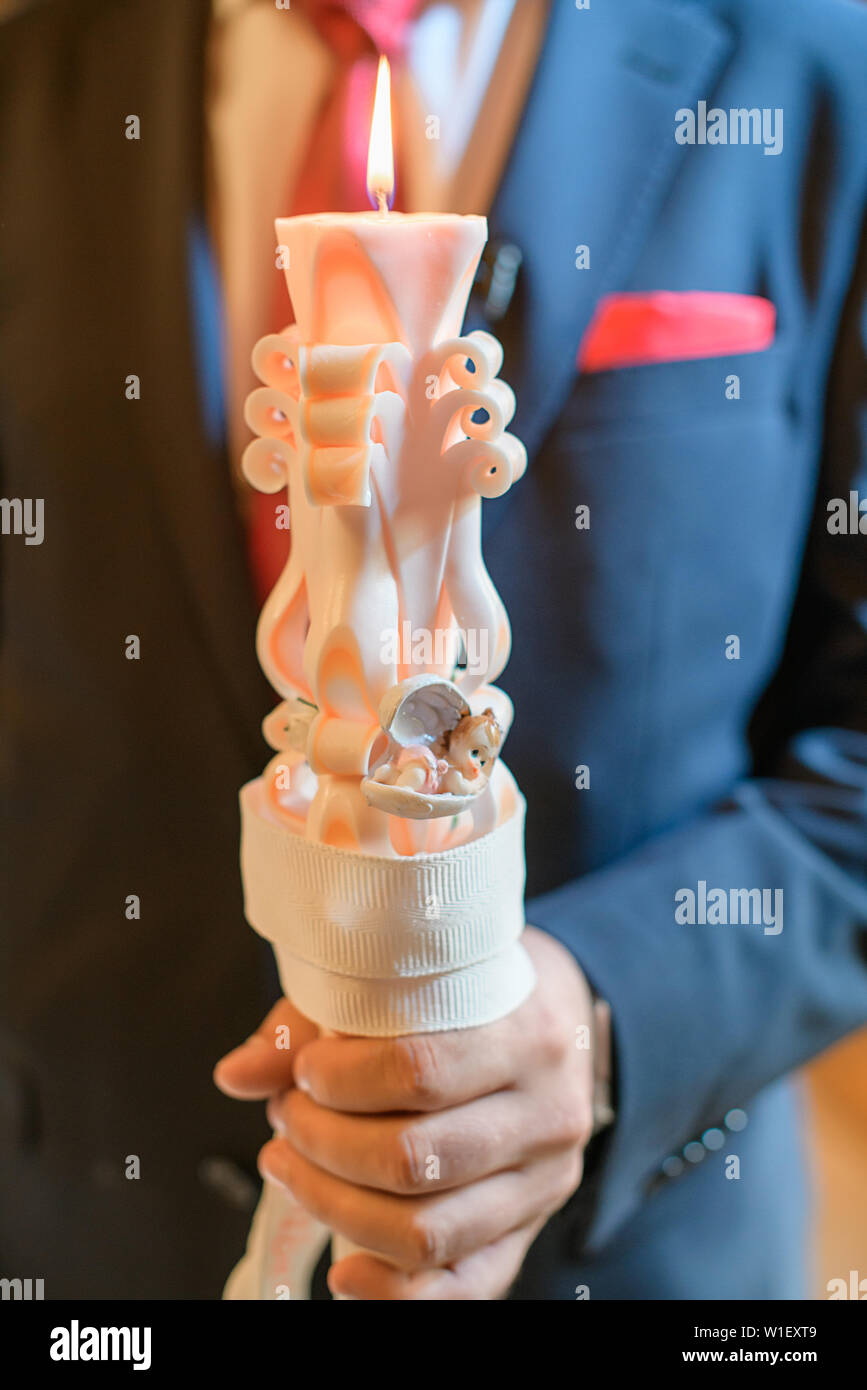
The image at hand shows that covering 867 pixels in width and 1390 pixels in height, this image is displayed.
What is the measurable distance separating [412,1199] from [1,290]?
0.49 m

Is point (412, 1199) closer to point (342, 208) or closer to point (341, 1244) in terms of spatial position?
point (341, 1244)

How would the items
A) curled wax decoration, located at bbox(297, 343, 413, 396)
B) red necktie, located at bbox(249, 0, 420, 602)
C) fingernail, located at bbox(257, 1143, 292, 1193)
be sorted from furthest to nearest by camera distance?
red necktie, located at bbox(249, 0, 420, 602), fingernail, located at bbox(257, 1143, 292, 1193), curled wax decoration, located at bbox(297, 343, 413, 396)

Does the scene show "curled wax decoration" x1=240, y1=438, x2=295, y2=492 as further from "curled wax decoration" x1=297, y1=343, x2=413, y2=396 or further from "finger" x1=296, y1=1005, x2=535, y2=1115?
"finger" x1=296, y1=1005, x2=535, y2=1115

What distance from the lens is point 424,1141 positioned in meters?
0.42

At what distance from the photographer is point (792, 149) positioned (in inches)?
25.6

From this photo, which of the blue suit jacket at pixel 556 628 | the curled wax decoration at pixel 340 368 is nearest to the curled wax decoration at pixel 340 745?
the curled wax decoration at pixel 340 368

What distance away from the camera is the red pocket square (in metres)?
0.59

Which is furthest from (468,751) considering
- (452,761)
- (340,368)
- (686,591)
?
(686,591)

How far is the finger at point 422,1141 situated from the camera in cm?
42

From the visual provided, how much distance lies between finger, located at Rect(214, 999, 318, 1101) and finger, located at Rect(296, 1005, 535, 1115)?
4cm

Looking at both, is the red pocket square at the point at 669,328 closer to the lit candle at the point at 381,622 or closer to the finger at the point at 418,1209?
the lit candle at the point at 381,622

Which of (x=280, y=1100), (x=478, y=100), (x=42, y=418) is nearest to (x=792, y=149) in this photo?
(x=478, y=100)

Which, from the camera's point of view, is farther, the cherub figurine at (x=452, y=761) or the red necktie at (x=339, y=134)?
the red necktie at (x=339, y=134)

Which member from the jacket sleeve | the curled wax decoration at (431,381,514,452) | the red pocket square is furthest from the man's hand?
the red pocket square
